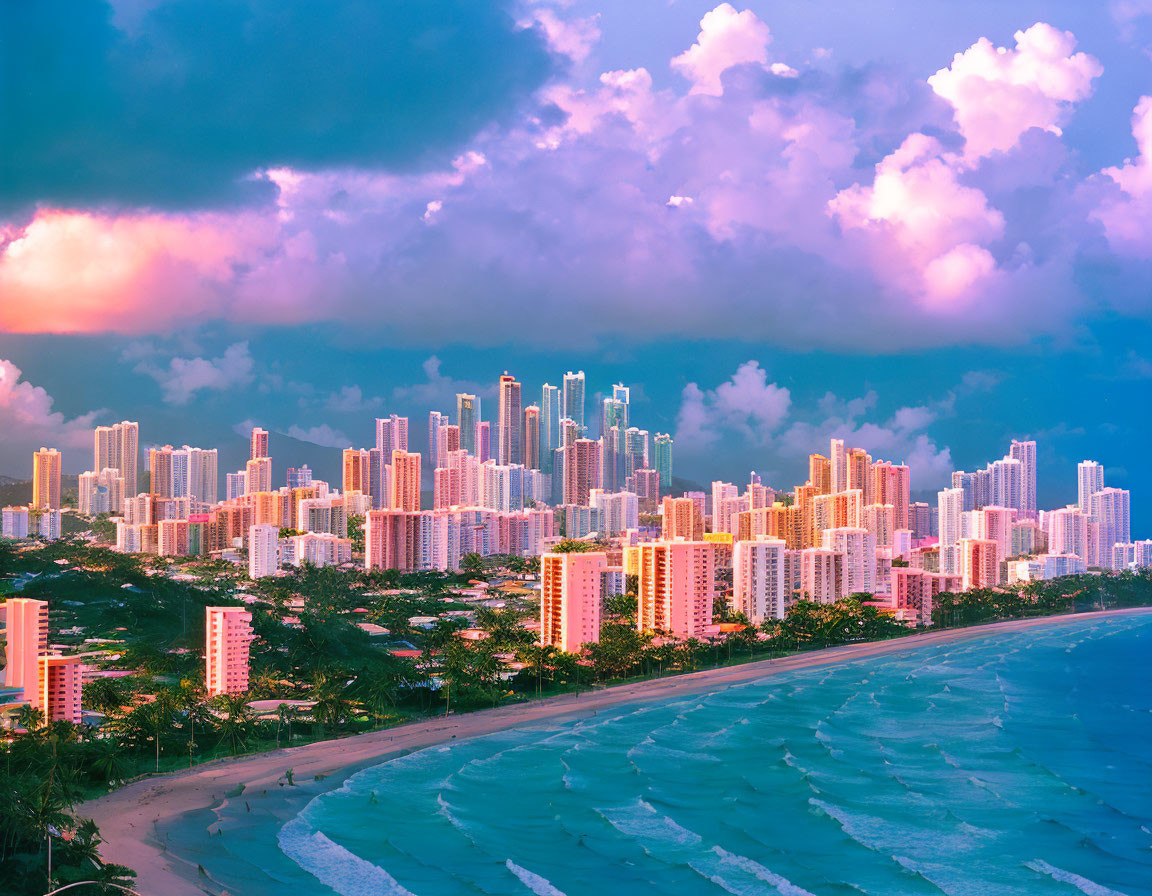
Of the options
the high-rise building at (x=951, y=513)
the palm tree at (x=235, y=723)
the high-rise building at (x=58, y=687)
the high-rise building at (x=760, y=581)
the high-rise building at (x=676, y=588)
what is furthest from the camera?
the high-rise building at (x=951, y=513)

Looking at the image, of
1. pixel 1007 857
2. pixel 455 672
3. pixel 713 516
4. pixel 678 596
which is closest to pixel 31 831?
pixel 1007 857

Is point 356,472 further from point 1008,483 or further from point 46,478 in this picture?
point 1008,483

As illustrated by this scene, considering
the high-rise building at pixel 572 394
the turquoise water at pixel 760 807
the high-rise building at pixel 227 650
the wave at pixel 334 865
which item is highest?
the high-rise building at pixel 572 394

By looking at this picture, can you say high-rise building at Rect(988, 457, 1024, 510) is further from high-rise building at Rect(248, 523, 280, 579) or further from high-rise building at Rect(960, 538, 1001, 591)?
high-rise building at Rect(248, 523, 280, 579)

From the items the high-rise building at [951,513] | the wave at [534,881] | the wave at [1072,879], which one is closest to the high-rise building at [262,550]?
the high-rise building at [951,513]

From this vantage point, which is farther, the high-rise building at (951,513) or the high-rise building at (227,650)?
the high-rise building at (951,513)

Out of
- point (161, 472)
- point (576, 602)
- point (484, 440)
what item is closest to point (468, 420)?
point (484, 440)

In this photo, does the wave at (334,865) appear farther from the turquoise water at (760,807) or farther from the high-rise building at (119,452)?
the high-rise building at (119,452)

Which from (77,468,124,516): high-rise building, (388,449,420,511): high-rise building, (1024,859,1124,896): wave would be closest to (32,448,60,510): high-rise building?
(77,468,124,516): high-rise building
